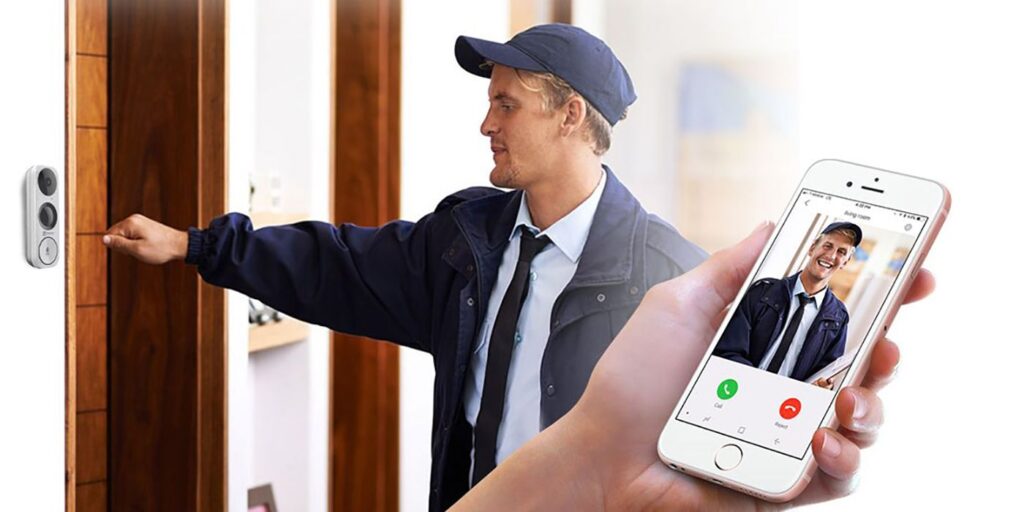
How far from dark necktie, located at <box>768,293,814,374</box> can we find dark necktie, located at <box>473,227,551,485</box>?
19.0 inches

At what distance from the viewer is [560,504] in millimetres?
664

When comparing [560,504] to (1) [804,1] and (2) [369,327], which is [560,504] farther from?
(1) [804,1]

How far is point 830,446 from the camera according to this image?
55 centimetres

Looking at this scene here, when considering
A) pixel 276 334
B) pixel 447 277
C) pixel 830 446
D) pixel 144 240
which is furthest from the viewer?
pixel 276 334

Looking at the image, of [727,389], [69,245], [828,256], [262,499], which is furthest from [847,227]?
[262,499]

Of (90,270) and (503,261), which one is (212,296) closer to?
(90,270)

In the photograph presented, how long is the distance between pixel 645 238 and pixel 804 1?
0.31 meters

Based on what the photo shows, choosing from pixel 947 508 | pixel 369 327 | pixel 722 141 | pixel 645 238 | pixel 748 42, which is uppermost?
pixel 748 42

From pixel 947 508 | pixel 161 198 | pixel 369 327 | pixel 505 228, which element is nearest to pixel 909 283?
pixel 947 508

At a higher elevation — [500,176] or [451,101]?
[451,101]

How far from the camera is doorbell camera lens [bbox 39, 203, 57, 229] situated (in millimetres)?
793

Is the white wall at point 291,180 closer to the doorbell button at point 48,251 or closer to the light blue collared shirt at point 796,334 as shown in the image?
the doorbell button at point 48,251

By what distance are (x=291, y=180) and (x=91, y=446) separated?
0.50m

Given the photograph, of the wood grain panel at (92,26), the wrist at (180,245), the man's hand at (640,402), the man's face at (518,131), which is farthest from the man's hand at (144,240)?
the man's hand at (640,402)
